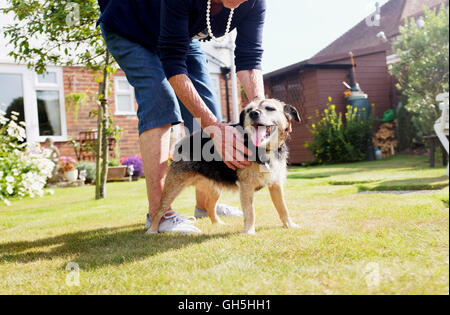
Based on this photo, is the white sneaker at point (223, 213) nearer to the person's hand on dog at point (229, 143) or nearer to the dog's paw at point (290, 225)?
the dog's paw at point (290, 225)

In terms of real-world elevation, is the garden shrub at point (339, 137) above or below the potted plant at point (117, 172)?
above

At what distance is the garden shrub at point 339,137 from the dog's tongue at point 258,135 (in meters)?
8.14

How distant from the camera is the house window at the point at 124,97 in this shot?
1280 centimetres

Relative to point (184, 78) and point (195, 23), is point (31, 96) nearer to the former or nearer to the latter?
point (195, 23)

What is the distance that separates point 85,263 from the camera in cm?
219

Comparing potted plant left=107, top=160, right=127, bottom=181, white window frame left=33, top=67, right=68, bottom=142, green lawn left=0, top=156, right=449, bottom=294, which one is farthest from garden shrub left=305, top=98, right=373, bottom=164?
white window frame left=33, top=67, right=68, bottom=142

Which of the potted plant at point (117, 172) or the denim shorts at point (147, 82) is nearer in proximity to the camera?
the denim shorts at point (147, 82)

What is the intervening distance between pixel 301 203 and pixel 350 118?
25.3 feet

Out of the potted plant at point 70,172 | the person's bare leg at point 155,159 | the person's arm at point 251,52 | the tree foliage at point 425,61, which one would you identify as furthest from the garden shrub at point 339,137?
the tree foliage at point 425,61

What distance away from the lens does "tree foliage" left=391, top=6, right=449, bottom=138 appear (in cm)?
124

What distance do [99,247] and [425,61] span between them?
2.26 meters

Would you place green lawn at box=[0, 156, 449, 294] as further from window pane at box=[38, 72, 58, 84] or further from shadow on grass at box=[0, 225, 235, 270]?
window pane at box=[38, 72, 58, 84]

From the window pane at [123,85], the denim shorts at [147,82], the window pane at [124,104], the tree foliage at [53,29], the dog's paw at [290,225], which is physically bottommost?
the dog's paw at [290,225]

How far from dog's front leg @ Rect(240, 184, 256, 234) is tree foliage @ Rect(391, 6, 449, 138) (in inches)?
53.5
